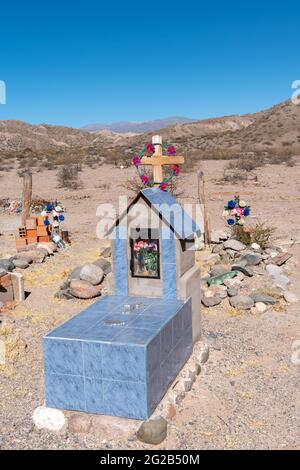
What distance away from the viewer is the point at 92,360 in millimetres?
5449

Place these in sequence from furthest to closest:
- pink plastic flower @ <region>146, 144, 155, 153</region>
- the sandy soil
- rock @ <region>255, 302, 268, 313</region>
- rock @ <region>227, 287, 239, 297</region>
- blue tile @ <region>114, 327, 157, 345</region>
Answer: rock @ <region>227, 287, 239, 297</region>
rock @ <region>255, 302, 268, 313</region>
pink plastic flower @ <region>146, 144, 155, 153</region>
blue tile @ <region>114, 327, 157, 345</region>
the sandy soil

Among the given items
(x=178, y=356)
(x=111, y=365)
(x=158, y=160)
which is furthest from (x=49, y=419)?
(x=158, y=160)

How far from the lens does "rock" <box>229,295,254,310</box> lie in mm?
8891

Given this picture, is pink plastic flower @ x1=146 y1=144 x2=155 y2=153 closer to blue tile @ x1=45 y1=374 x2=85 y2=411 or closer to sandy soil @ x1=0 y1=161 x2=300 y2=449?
sandy soil @ x1=0 y1=161 x2=300 y2=449

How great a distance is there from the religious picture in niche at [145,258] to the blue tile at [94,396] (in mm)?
1954

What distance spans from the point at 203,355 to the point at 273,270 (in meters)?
3.90

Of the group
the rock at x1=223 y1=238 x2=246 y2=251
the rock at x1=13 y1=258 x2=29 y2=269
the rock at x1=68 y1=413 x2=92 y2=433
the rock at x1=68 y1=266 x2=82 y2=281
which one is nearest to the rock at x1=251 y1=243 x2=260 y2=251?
the rock at x1=223 y1=238 x2=246 y2=251

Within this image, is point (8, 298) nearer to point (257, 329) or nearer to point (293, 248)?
point (257, 329)

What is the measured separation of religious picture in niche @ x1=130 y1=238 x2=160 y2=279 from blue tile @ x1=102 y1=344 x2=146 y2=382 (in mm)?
1811

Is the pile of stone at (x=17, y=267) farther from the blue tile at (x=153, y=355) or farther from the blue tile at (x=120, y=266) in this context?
the blue tile at (x=153, y=355)

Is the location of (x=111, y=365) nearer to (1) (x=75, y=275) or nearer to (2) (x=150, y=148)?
(2) (x=150, y=148)

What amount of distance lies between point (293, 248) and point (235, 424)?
715 centimetres

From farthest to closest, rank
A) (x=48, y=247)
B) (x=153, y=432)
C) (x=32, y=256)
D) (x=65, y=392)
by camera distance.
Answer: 1. (x=48, y=247)
2. (x=32, y=256)
3. (x=65, y=392)
4. (x=153, y=432)

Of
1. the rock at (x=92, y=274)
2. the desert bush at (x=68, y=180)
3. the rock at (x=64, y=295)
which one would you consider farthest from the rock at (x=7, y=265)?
the desert bush at (x=68, y=180)
